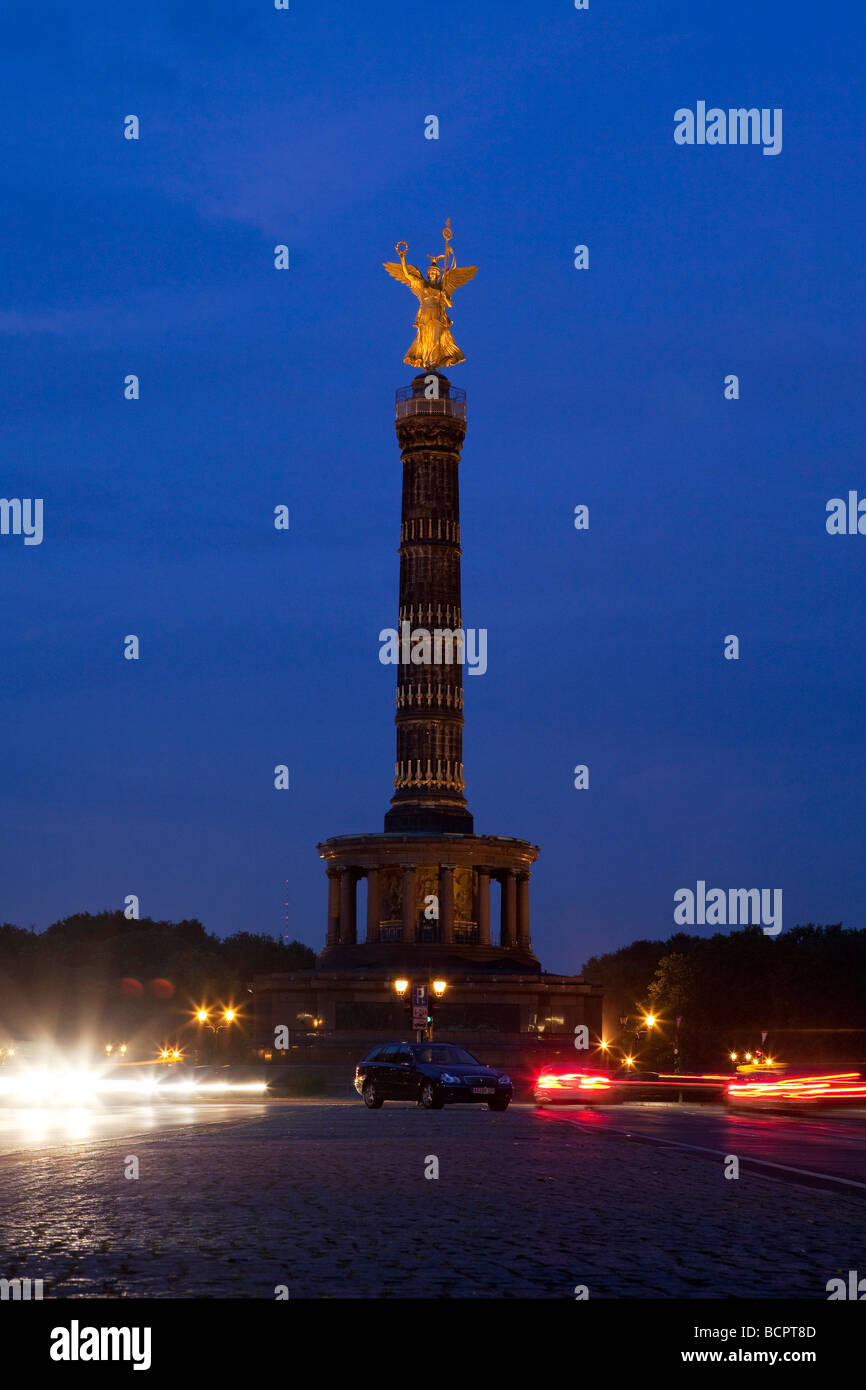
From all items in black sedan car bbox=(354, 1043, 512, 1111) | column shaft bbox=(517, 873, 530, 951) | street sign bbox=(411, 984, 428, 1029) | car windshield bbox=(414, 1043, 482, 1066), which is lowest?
black sedan car bbox=(354, 1043, 512, 1111)

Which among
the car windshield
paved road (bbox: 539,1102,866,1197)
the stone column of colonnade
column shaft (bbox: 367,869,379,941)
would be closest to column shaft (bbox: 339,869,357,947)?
the stone column of colonnade

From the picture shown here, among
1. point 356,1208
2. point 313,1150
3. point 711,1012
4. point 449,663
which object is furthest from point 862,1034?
point 356,1208

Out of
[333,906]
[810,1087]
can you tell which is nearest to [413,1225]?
[810,1087]

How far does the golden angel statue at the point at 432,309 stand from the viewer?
9706cm

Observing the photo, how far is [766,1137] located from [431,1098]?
11.0 meters

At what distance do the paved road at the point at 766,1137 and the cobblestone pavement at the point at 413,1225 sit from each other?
32.4 inches

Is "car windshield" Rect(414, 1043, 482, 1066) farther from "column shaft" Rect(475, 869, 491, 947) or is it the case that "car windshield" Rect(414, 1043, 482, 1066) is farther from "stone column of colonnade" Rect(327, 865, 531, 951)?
"column shaft" Rect(475, 869, 491, 947)

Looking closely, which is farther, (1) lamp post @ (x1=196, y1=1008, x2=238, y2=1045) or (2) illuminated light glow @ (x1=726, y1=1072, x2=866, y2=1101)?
(1) lamp post @ (x1=196, y1=1008, x2=238, y2=1045)

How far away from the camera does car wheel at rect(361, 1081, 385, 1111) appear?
35312 millimetres

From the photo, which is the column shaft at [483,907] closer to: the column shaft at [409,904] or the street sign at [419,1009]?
the column shaft at [409,904]

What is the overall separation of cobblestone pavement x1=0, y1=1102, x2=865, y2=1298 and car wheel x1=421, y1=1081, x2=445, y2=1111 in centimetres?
1426

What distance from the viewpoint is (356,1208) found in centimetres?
1247

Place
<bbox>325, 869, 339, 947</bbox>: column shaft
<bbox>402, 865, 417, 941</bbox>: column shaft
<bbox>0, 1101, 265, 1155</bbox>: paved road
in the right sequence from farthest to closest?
<bbox>325, 869, 339, 947</bbox>: column shaft < <bbox>402, 865, 417, 941</bbox>: column shaft < <bbox>0, 1101, 265, 1155</bbox>: paved road

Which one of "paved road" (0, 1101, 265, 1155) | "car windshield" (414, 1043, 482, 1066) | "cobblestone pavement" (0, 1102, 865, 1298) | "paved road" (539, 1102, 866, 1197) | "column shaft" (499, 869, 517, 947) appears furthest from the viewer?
"column shaft" (499, 869, 517, 947)
